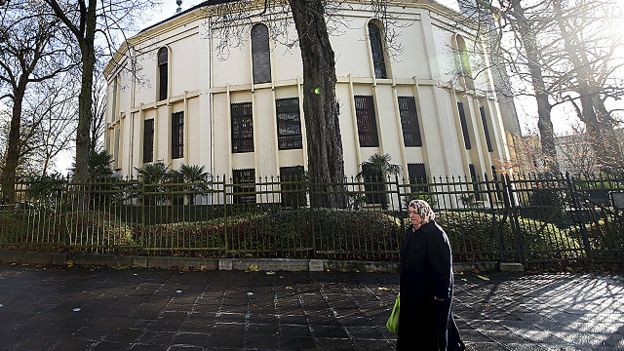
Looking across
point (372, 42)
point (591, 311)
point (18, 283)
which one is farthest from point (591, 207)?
point (372, 42)

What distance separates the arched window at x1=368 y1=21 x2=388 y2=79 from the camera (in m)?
20.0

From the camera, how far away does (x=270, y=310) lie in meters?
4.54

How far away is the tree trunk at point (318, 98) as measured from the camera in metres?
9.12

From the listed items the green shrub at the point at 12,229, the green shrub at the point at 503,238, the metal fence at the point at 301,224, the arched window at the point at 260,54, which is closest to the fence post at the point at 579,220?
the metal fence at the point at 301,224

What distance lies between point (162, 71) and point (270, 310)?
2174 cm

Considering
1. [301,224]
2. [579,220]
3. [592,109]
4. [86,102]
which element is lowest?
[579,220]

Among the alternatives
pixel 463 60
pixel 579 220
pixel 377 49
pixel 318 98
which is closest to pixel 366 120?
pixel 377 49

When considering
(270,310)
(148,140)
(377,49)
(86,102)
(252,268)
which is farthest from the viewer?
(148,140)

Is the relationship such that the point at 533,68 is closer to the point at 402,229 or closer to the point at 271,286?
the point at 402,229

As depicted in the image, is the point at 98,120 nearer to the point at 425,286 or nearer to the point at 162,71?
the point at 162,71

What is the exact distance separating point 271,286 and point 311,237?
178 cm

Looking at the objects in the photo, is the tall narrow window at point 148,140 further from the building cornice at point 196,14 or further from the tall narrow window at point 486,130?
the tall narrow window at point 486,130

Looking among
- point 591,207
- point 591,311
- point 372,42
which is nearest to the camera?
point 591,311

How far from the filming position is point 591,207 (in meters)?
7.76
